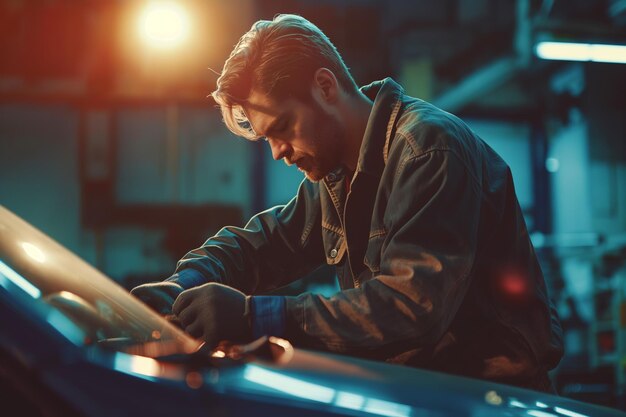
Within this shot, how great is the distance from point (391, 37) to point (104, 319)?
418 inches

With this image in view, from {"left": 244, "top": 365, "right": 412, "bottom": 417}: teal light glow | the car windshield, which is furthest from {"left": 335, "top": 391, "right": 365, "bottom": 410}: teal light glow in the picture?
the car windshield

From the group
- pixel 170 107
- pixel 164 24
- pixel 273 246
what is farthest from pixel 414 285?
pixel 170 107

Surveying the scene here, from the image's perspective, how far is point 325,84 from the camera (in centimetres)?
233

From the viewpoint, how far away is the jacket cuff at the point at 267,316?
182 cm

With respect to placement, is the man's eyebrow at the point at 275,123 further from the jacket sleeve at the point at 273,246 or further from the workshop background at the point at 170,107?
the workshop background at the point at 170,107

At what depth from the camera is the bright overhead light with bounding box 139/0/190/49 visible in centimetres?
920

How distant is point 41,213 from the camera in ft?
32.9

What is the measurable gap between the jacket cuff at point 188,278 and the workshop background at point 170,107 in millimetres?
7346

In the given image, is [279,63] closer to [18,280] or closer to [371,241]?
[371,241]

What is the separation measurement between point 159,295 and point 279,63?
2.51 ft

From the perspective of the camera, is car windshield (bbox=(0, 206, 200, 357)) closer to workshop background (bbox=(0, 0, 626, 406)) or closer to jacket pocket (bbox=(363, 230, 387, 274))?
jacket pocket (bbox=(363, 230, 387, 274))

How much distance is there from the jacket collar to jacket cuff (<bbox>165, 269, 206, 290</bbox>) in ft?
1.94

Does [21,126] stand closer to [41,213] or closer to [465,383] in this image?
[41,213]

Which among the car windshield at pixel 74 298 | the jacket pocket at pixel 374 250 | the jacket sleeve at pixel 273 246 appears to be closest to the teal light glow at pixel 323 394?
the car windshield at pixel 74 298
